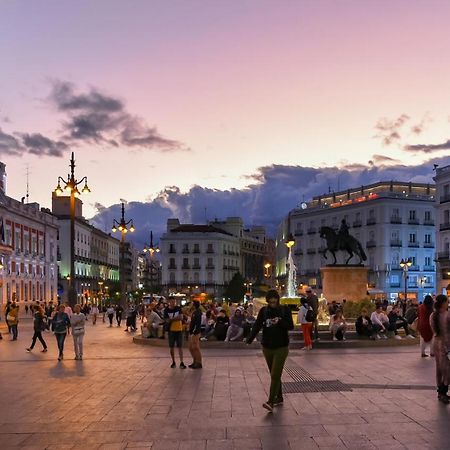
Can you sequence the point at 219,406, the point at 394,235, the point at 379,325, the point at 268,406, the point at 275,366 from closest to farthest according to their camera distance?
1. the point at 268,406
2. the point at 275,366
3. the point at 219,406
4. the point at 379,325
5. the point at 394,235

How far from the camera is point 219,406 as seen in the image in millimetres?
11078

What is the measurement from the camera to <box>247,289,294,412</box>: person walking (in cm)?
1066

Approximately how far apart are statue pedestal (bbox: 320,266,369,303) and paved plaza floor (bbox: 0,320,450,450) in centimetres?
1938

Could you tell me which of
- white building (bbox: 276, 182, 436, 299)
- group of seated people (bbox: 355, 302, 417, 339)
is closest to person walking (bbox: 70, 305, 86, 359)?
group of seated people (bbox: 355, 302, 417, 339)

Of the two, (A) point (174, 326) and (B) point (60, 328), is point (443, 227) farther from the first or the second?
(A) point (174, 326)

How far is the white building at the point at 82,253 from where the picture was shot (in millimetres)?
99812

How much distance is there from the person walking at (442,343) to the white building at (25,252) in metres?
56.1

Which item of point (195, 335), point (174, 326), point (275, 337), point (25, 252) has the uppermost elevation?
point (25, 252)

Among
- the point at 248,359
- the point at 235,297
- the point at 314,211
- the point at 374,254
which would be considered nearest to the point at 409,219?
the point at 374,254

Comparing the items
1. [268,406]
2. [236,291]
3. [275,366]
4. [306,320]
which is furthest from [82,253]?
[268,406]

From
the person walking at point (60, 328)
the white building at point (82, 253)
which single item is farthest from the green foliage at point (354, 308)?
the white building at point (82, 253)

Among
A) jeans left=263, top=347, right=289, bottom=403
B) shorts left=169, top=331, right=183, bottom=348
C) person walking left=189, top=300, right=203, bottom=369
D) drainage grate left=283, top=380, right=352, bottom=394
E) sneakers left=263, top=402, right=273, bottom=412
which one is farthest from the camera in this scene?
shorts left=169, top=331, right=183, bottom=348

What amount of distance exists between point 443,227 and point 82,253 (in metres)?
56.6

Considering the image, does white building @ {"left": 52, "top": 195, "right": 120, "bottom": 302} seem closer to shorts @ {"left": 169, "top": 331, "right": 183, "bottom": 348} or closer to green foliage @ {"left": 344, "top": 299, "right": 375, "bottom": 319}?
green foliage @ {"left": 344, "top": 299, "right": 375, "bottom": 319}
